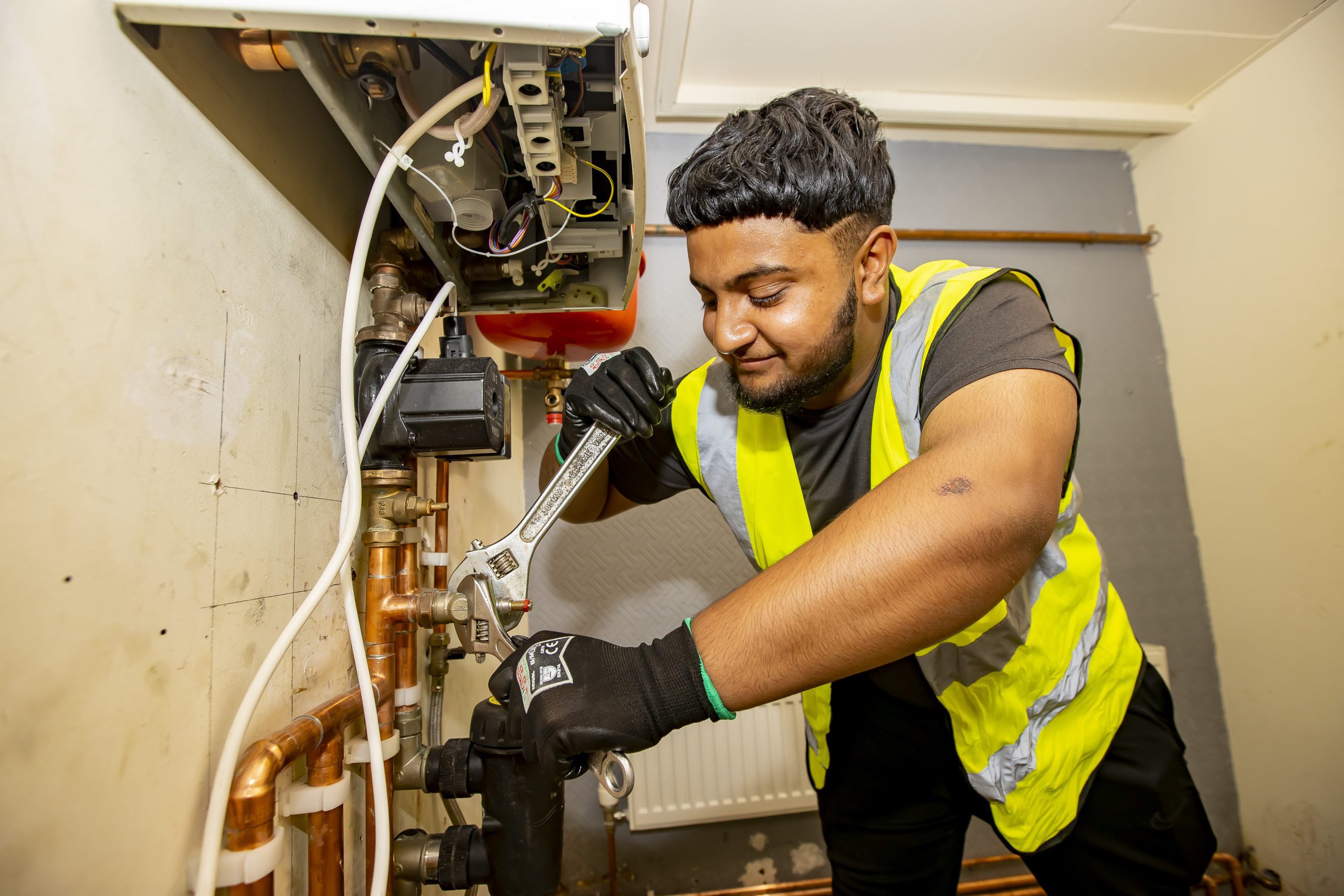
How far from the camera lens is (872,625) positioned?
1.51 ft

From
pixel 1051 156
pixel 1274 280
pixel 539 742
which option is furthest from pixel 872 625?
pixel 1051 156

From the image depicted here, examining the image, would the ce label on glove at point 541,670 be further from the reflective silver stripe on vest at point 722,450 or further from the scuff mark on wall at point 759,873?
the scuff mark on wall at point 759,873

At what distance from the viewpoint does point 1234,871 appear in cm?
155

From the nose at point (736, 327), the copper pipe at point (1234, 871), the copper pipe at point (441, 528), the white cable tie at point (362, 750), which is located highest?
the nose at point (736, 327)

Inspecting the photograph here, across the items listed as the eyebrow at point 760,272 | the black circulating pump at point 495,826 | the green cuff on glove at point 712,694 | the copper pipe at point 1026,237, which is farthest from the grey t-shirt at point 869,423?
the copper pipe at point 1026,237

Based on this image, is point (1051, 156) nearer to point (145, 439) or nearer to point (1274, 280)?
point (1274, 280)

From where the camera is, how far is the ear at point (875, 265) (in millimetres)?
790

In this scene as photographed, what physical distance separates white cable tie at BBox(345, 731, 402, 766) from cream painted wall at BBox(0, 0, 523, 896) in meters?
0.08

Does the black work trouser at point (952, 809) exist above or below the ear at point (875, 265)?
below

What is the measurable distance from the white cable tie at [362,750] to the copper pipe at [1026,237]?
144 cm

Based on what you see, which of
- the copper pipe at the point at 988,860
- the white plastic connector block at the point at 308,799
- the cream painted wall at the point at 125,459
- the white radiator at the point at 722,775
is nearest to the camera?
the cream painted wall at the point at 125,459

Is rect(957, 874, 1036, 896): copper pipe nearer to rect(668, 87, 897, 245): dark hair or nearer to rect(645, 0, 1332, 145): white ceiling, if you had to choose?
rect(668, 87, 897, 245): dark hair

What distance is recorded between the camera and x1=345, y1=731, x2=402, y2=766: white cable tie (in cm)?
64

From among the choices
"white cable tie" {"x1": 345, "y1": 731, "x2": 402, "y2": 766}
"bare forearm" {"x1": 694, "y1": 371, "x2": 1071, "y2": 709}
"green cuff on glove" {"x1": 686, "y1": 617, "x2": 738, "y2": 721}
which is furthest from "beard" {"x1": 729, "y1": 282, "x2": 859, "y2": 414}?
"white cable tie" {"x1": 345, "y1": 731, "x2": 402, "y2": 766}
